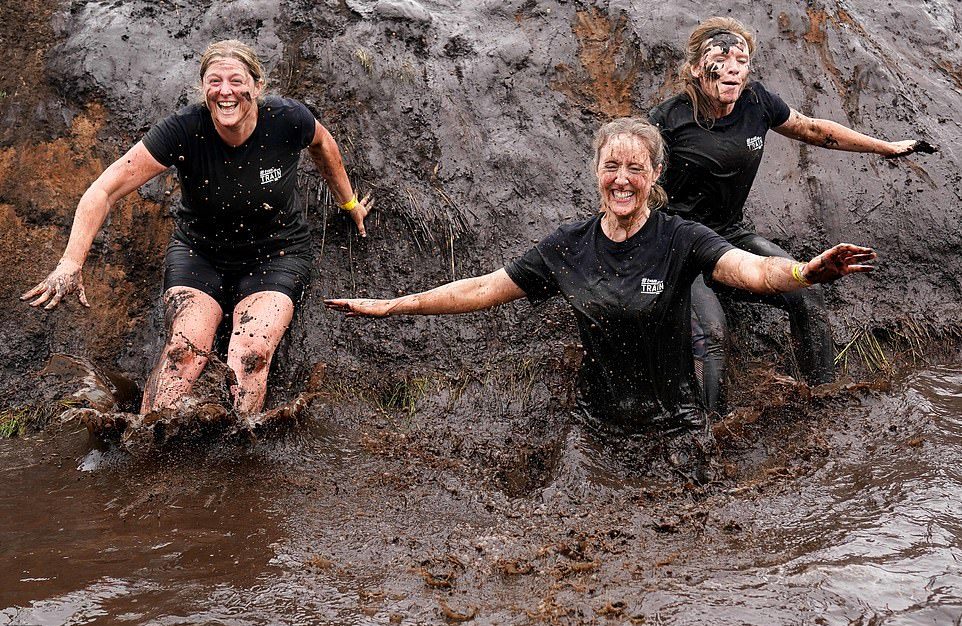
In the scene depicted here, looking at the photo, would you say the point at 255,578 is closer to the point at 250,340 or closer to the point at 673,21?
the point at 250,340

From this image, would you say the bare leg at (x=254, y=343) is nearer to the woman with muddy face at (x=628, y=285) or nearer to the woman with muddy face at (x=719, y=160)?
the woman with muddy face at (x=628, y=285)

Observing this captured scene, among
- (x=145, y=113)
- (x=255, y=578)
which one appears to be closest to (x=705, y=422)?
(x=255, y=578)

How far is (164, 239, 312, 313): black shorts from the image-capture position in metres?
5.53

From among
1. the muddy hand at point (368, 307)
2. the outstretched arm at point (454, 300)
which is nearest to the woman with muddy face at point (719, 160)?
the outstretched arm at point (454, 300)

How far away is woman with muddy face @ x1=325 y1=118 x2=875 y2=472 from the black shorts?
2.74 feet

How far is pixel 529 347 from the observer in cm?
656

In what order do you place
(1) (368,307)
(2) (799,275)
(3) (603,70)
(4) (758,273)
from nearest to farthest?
(2) (799,275), (4) (758,273), (1) (368,307), (3) (603,70)

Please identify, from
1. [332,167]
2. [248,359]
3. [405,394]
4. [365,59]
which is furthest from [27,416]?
[365,59]

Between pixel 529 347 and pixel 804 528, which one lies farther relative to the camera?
pixel 529 347

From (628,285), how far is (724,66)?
1.64m

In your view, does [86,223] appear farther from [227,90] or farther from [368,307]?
[368,307]

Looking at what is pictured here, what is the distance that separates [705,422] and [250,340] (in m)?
2.53

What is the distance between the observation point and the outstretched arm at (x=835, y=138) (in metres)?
5.95

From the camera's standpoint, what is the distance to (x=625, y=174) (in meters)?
4.62
